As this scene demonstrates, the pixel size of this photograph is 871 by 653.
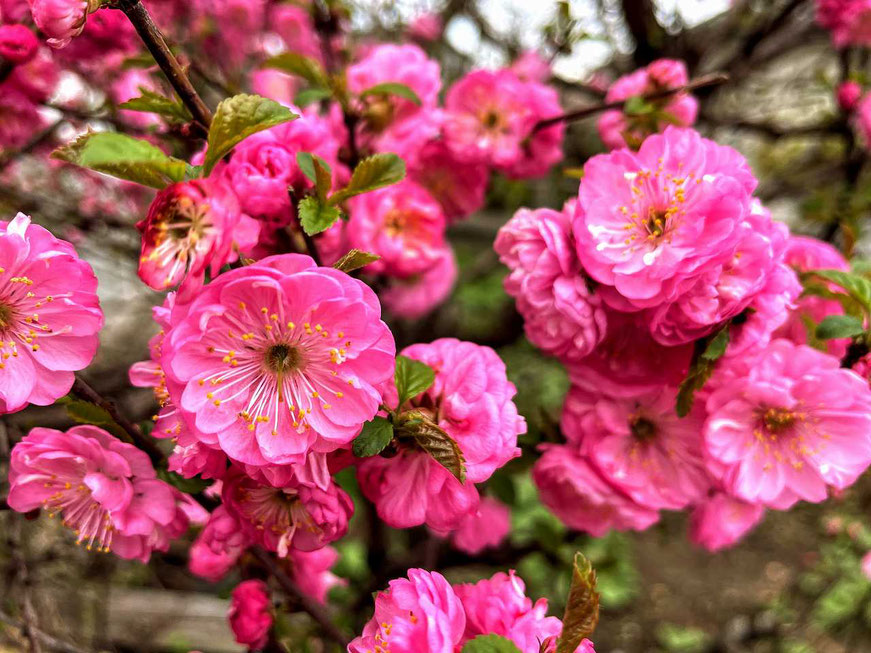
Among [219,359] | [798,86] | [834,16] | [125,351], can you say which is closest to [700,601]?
[798,86]

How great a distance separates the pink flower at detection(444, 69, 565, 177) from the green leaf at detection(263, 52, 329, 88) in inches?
9.8

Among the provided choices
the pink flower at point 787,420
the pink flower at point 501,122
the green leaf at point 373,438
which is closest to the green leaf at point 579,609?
the green leaf at point 373,438

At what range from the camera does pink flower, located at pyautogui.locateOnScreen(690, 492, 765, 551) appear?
3.17 ft

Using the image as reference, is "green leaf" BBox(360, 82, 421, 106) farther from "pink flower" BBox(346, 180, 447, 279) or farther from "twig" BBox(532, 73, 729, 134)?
"twig" BBox(532, 73, 729, 134)

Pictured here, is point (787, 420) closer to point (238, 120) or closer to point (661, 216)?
point (661, 216)

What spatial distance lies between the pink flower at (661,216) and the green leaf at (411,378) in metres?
0.23

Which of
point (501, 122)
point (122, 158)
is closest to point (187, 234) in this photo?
point (122, 158)

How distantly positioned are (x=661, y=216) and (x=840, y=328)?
0.25 metres

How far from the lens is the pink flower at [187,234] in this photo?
0.54 meters

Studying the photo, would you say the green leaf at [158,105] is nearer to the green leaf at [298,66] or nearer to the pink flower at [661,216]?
the green leaf at [298,66]

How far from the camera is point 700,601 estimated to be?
2.77 metres

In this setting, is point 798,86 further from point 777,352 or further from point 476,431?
point 476,431

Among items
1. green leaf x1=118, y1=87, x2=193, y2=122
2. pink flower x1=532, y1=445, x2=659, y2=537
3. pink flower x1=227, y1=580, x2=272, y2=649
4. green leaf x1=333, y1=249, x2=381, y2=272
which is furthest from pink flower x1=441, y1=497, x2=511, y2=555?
green leaf x1=118, y1=87, x2=193, y2=122

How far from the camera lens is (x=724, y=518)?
0.98 meters
